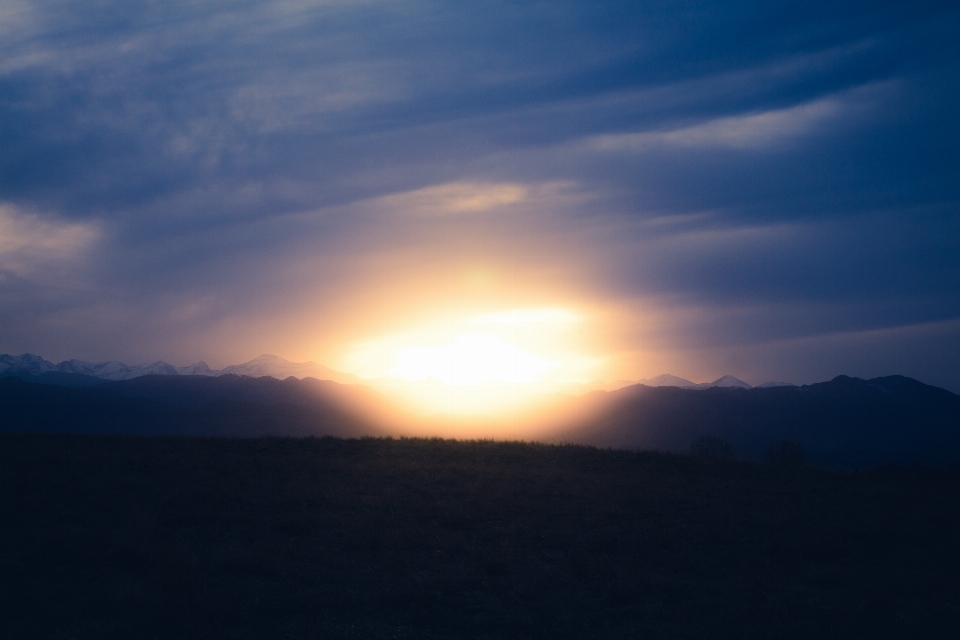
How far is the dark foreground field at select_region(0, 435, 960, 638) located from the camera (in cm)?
993

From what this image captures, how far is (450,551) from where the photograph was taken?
13.6m

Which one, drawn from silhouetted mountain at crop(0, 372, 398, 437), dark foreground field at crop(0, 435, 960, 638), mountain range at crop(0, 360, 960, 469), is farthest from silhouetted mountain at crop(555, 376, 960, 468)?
dark foreground field at crop(0, 435, 960, 638)

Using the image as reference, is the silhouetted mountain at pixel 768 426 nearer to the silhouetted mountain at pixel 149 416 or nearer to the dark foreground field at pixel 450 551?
the silhouetted mountain at pixel 149 416

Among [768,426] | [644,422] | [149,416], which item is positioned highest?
[768,426]

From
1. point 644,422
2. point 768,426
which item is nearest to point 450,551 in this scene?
point 644,422

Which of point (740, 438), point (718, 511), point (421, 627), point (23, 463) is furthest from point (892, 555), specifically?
point (740, 438)

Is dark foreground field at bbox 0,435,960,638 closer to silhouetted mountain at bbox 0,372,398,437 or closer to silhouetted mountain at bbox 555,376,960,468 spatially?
silhouetted mountain at bbox 0,372,398,437

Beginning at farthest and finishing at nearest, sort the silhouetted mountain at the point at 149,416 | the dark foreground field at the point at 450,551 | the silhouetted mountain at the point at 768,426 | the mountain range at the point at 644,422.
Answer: the silhouetted mountain at the point at 768,426 < the mountain range at the point at 644,422 < the silhouetted mountain at the point at 149,416 < the dark foreground field at the point at 450,551

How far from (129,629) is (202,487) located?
9.07 meters

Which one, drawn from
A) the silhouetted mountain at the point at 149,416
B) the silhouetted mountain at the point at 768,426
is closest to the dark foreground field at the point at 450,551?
the silhouetted mountain at the point at 149,416

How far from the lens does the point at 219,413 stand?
533 feet

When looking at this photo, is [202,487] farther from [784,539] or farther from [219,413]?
[219,413]

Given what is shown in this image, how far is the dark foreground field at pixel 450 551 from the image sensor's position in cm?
993

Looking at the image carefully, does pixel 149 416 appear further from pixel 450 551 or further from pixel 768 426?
pixel 450 551
